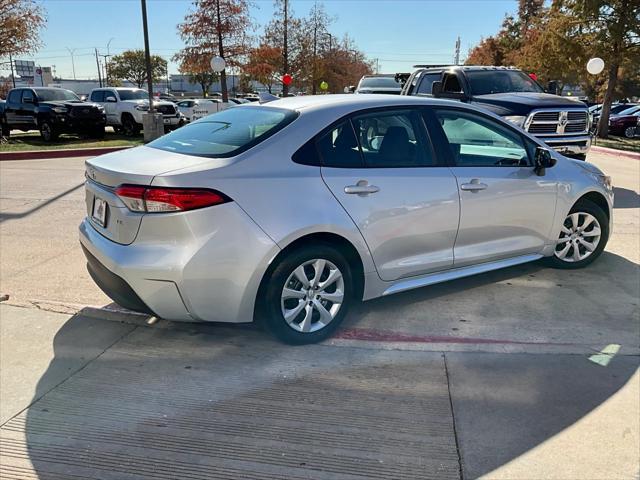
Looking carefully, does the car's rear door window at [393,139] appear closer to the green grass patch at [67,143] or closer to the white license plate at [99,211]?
the white license plate at [99,211]

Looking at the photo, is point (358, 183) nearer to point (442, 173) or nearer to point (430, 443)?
point (442, 173)

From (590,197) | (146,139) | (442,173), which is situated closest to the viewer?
(442,173)

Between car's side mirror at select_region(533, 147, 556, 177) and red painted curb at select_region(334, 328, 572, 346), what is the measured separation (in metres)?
1.58

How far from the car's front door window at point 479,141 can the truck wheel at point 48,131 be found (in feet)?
58.0

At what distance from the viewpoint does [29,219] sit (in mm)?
7336

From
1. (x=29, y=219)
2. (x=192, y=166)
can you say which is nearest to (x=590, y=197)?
(x=192, y=166)

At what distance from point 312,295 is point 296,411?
909mm

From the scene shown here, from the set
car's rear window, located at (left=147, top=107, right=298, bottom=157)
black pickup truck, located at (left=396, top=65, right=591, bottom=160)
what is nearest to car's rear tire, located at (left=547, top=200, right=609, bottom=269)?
car's rear window, located at (left=147, top=107, right=298, bottom=157)

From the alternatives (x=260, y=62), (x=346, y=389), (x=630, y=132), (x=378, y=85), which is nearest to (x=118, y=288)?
(x=346, y=389)

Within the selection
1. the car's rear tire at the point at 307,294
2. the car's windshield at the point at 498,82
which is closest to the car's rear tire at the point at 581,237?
the car's rear tire at the point at 307,294

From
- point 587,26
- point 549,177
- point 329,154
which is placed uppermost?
point 587,26

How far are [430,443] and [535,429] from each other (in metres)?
0.60

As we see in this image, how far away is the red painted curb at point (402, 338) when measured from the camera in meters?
3.89

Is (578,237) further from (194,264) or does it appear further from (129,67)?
(129,67)
